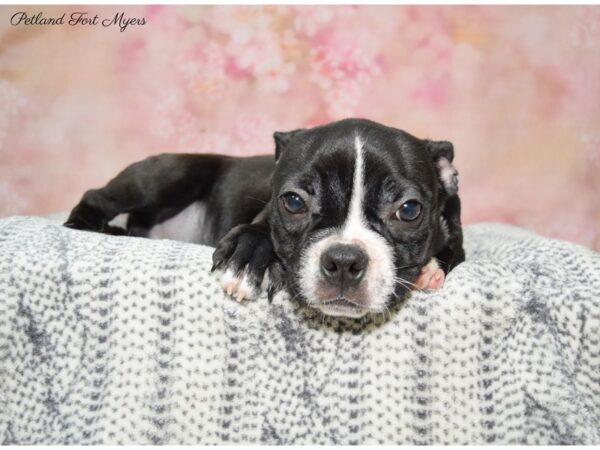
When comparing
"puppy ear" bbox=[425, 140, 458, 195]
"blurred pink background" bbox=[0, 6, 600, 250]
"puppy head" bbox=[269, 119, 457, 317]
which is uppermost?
"blurred pink background" bbox=[0, 6, 600, 250]

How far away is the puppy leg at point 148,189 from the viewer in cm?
337

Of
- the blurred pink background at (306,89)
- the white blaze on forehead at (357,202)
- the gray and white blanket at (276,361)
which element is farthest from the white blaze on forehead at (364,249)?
the blurred pink background at (306,89)

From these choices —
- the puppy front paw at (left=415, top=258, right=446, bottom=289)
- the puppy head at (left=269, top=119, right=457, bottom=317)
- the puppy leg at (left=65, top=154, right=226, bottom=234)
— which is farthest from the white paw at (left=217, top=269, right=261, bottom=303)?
the puppy leg at (left=65, top=154, right=226, bottom=234)

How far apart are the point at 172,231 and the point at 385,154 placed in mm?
1768

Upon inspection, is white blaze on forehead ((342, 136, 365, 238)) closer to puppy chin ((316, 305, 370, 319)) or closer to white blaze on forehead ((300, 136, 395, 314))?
white blaze on forehead ((300, 136, 395, 314))

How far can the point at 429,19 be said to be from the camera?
4.56 metres

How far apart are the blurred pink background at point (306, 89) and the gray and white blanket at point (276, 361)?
2682mm

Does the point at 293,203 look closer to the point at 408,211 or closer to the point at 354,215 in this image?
the point at 354,215

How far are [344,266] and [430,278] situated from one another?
1.31ft

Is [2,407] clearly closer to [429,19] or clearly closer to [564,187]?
[429,19]

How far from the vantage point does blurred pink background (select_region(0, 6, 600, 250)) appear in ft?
15.1

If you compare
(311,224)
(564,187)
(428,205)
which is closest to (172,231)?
(311,224)

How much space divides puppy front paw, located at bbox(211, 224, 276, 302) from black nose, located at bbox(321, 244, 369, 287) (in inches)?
10.8

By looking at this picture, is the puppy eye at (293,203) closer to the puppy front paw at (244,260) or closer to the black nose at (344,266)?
the puppy front paw at (244,260)
